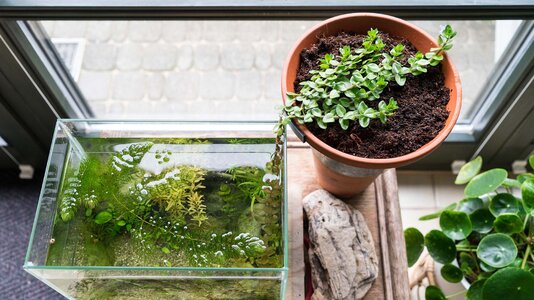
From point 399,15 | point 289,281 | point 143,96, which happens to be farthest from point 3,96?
point 399,15

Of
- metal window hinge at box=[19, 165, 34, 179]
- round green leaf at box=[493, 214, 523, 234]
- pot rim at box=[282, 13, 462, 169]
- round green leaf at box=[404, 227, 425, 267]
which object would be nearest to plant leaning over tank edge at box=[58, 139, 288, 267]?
pot rim at box=[282, 13, 462, 169]

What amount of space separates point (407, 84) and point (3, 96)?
1.03 m

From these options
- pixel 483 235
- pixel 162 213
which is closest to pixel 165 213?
pixel 162 213

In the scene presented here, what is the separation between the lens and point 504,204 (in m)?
1.44

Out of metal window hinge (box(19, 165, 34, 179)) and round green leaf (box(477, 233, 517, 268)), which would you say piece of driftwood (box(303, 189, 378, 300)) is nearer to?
round green leaf (box(477, 233, 517, 268))

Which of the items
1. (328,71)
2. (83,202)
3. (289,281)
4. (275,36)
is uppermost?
(275,36)

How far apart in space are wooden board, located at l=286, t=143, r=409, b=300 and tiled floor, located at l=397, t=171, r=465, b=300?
0.48m

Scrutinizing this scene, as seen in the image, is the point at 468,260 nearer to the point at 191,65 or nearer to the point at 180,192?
the point at 180,192

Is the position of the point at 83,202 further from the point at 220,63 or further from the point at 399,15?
the point at 399,15

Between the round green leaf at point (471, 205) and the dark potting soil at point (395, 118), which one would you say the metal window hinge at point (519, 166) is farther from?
the dark potting soil at point (395, 118)

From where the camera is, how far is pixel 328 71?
108 cm

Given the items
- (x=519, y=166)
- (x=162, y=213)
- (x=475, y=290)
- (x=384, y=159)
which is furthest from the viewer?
(x=519, y=166)

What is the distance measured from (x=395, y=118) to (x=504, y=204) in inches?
20.5

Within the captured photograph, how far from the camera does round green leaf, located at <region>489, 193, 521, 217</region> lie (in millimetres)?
1433
